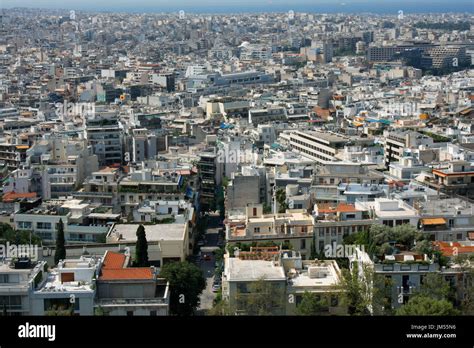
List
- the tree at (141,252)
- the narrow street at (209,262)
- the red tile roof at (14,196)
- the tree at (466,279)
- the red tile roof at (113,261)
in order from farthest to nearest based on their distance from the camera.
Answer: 1. the red tile roof at (14,196)
2. the tree at (141,252)
3. the narrow street at (209,262)
4. the red tile roof at (113,261)
5. the tree at (466,279)

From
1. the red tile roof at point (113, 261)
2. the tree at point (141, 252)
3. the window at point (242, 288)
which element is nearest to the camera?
the window at point (242, 288)

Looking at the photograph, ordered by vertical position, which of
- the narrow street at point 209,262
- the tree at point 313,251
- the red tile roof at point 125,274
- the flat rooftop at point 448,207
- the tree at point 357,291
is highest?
the tree at point 357,291

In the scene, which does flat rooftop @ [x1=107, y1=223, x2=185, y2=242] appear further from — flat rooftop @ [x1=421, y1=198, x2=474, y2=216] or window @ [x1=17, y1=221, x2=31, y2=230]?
flat rooftop @ [x1=421, y1=198, x2=474, y2=216]

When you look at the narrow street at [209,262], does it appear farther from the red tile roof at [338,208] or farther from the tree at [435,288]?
the tree at [435,288]

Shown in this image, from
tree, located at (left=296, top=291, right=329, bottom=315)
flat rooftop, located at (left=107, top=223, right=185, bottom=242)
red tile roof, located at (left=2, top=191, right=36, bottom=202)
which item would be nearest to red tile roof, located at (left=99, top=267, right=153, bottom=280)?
tree, located at (left=296, top=291, right=329, bottom=315)

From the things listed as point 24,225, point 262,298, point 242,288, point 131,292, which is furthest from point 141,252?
point 262,298

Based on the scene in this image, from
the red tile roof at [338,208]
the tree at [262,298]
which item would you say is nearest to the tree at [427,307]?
the tree at [262,298]

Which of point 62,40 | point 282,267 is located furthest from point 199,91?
point 282,267
